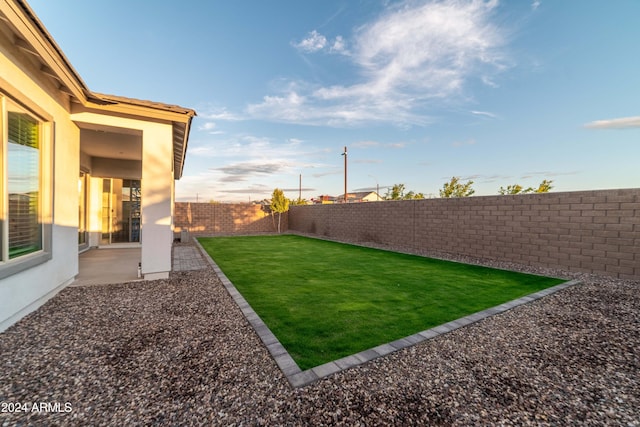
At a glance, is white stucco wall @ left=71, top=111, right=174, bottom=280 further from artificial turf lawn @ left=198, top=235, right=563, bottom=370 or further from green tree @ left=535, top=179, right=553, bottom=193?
green tree @ left=535, top=179, right=553, bottom=193

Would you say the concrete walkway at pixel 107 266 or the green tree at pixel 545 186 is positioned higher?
the green tree at pixel 545 186

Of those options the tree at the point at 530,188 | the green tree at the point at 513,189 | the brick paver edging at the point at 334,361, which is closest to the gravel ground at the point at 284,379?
the brick paver edging at the point at 334,361

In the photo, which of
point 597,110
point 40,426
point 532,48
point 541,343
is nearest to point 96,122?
point 40,426

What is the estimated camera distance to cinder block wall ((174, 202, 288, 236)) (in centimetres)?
1725

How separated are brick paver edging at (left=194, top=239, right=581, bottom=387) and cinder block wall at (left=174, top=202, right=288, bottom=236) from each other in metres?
14.8

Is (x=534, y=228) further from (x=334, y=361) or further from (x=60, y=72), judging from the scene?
(x=60, y=72)

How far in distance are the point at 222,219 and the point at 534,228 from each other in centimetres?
1734

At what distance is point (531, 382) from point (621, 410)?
54 centimetres

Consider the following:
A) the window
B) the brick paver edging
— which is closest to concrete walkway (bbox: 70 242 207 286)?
the window

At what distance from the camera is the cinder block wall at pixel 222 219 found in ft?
56.6

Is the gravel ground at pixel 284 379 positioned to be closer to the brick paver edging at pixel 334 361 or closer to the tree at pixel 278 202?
the brick paver edging at pixel 334 361

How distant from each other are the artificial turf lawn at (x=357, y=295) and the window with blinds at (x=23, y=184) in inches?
129

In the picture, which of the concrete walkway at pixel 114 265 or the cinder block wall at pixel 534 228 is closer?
the concrete walkway at pixel 114 265

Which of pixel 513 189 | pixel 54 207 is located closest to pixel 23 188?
pixel 54 207
